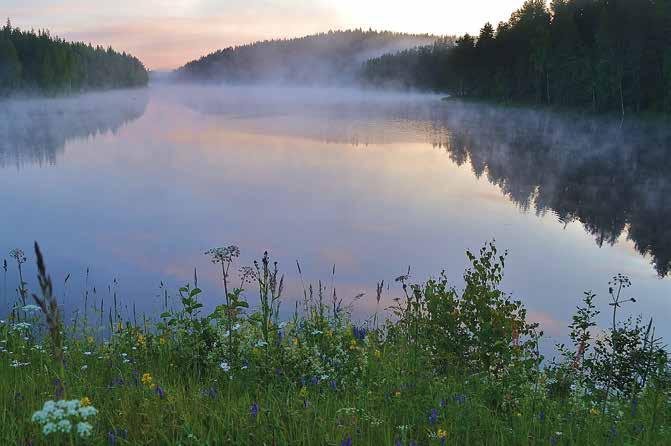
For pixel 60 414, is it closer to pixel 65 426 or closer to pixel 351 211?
pixel 65 426

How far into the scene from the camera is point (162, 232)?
901 inches

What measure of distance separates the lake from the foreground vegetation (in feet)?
17.2

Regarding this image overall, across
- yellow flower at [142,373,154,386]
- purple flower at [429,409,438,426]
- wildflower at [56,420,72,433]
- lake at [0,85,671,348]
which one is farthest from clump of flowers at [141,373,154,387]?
lake at [0,85,671,348]

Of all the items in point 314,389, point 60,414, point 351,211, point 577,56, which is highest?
point 577,56

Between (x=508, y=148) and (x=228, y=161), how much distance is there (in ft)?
81.4

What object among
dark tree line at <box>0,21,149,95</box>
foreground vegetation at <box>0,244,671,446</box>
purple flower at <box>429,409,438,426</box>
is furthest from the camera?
dark tree line at <box>0,21,149,95</box>

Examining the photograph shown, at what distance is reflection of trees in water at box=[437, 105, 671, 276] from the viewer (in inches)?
998

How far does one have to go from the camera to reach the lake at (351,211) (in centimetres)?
1700

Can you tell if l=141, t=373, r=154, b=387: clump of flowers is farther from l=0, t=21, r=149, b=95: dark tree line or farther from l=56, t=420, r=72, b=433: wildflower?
l=0, t=21, r=149, b=95: dark tree line

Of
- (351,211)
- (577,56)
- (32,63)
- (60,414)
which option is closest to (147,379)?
(60,414)

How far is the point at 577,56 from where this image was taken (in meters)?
80.1

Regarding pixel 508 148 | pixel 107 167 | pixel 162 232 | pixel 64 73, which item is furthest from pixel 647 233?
pixel 64 73

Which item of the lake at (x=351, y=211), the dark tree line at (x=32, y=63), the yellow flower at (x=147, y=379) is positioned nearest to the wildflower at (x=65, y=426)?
the yellow flower at (x=147, y=379)

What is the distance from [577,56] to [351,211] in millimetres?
66024
